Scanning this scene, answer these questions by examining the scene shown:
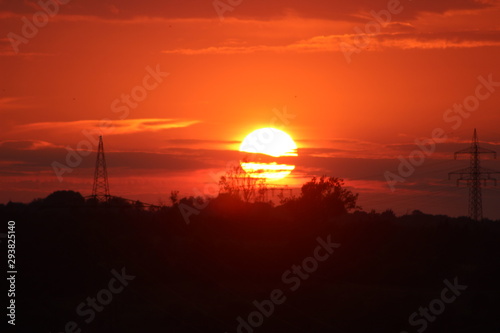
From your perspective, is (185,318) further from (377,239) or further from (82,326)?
(377,239)

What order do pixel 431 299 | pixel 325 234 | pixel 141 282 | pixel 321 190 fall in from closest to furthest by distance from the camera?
pixel 431 299 < pixel 141 282 < pixel 325 234 < pixel 321 190

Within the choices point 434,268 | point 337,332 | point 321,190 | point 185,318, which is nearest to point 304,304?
point 337,332

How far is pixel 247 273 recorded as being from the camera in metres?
61.5

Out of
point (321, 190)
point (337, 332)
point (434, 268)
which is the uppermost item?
point (321, 190)

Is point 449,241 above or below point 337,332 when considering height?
above

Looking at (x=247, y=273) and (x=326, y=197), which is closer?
(x=247, y=273)

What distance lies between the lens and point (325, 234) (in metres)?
68.6

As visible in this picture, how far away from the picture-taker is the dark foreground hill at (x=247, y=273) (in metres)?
48.0

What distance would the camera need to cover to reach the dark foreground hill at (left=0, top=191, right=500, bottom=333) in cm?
4800

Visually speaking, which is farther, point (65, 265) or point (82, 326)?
point (65, 265)

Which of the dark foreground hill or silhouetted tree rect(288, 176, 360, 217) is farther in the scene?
silhouetted tree rect(288, 176, 360, 217)

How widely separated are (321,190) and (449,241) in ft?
158

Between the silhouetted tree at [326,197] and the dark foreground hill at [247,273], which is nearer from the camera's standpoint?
the dark foreground hill at [247,273]

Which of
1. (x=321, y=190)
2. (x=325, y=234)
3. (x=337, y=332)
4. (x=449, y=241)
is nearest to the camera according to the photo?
(x=337, y=332)
